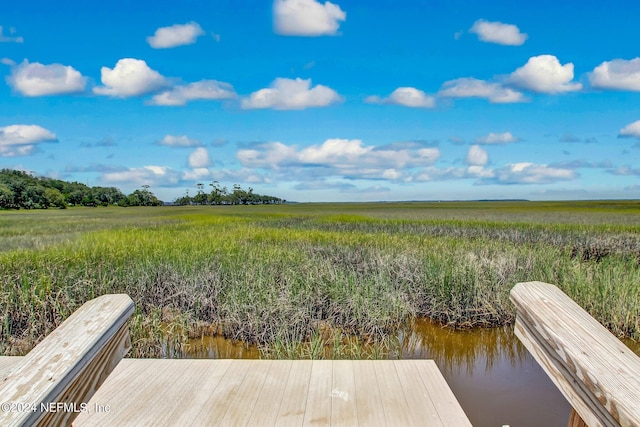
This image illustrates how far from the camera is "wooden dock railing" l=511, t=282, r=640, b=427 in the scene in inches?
43.5

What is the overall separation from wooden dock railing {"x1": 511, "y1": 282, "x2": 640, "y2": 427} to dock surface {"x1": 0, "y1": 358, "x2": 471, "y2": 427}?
104 cm

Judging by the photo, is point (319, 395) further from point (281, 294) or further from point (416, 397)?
point (281, 294)

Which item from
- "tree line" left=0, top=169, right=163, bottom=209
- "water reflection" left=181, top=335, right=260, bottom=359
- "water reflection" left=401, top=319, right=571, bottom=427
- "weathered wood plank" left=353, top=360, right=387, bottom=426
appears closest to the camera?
"weathered wood plank" left=353, top=360, right=387, bottom=426

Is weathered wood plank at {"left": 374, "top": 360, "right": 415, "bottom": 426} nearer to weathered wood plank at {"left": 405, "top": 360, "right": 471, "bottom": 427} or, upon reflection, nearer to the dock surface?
the dock surface

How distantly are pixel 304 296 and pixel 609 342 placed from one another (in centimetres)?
554

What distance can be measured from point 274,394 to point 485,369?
3677 millimetres

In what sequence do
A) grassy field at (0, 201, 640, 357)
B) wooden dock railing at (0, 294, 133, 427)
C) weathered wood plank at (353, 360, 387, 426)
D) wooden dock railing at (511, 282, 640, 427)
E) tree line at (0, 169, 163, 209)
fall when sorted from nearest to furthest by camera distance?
wooden dock railing at (511, 282, 640, 427)
wooden dock railing at (0, 294, 133, 427)
weathered wood plank at (353, 360, 387, 426)
grassy field at (0, 201, 640, 357)
tree line at (0, 169, 163, 209)

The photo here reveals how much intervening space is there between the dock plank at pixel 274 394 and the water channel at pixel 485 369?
5.55 feet

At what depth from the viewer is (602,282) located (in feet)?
23.0

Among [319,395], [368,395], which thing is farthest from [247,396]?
[368,395]

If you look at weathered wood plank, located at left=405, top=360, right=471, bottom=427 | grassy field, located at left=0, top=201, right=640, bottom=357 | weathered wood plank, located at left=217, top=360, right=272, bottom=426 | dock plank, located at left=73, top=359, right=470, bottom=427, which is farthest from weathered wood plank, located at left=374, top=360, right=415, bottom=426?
grassy field, located at left=0, top=201, right=640, bottom=357

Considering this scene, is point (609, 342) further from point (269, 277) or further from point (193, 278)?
point (193, 278)

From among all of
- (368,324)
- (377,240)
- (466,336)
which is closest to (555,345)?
(368,324)

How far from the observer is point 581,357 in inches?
49.6
